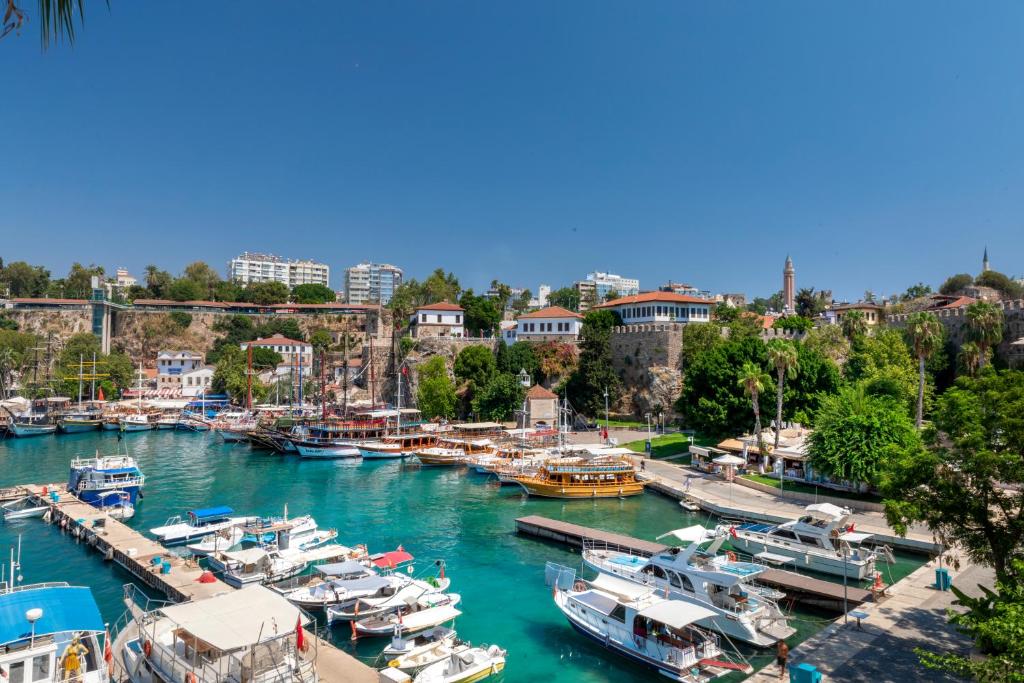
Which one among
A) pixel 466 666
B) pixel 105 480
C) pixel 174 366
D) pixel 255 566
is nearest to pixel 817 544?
pixel 466 666

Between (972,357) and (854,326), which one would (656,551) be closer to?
(972,357)

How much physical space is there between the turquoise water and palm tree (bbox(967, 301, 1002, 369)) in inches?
923

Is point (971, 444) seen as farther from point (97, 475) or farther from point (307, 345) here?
point (307, 345)

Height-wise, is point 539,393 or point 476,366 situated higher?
point 476,366

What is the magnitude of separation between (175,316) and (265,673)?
314 feet

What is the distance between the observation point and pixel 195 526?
28.8 m

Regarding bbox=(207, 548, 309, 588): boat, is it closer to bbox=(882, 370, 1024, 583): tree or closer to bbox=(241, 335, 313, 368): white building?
bbox=(882, 370, 1024, 583): tree

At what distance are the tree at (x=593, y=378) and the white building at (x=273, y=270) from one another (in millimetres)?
144466

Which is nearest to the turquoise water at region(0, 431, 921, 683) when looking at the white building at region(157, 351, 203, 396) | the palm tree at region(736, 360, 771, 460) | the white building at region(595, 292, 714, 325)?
the palm tree at region(736, 360, 771, 460)

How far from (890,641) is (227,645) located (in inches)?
614

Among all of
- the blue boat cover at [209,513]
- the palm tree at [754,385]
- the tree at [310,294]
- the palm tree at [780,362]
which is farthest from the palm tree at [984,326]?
the tree at [310,294]

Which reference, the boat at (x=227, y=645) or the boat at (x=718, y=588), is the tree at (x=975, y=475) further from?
the boat at (x=227, y=645)

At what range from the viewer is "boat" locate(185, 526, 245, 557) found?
25203 millimetres

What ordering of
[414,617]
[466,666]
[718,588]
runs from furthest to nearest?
[718,588] < [414,617] < [466,666]
